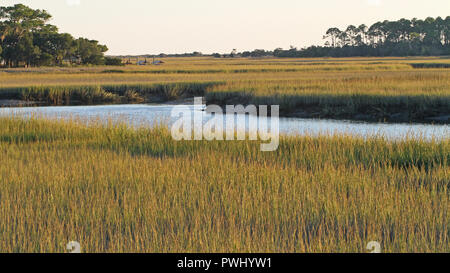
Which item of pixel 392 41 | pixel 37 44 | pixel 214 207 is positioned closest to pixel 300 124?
pixel 214 207

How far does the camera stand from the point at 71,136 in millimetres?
14453

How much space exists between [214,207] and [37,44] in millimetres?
75842

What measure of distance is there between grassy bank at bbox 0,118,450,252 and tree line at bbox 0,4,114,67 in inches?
2608

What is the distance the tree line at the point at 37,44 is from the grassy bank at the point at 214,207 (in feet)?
217

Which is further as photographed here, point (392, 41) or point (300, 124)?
point (392, 41)

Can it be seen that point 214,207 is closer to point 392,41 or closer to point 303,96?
point 303,96

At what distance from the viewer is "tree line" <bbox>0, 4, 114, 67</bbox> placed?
71838 millimetres

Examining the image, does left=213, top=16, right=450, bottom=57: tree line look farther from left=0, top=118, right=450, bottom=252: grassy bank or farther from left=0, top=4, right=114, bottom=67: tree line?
left=0, top=118, right=450, bottom=252: grassy bank

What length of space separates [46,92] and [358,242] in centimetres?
2898

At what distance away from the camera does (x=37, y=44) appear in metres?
76.8

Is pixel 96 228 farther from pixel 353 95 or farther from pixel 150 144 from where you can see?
pixel 353 95

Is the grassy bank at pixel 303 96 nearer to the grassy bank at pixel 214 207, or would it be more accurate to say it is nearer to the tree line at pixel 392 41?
the grassy bank at pixel 214 207

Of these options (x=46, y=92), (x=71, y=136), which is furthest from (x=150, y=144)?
(x=46, y=92)

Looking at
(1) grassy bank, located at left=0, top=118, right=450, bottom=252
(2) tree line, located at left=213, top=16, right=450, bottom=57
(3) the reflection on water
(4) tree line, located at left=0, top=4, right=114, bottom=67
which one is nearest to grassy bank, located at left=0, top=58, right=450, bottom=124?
(3) the reflection on water
